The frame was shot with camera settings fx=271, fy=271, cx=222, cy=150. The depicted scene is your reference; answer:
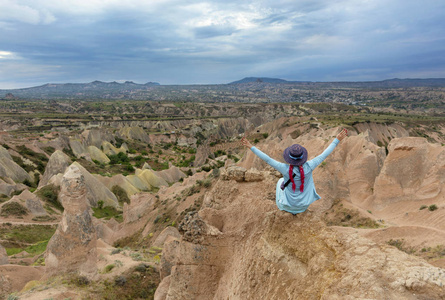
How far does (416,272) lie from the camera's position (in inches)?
136

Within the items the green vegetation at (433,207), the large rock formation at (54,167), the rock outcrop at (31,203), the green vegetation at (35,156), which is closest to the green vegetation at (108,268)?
the rock outcrop at (31,203)

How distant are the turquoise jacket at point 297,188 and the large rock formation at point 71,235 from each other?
9.82m

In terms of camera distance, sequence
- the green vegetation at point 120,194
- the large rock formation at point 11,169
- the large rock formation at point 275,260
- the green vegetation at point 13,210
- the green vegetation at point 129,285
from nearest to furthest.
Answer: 1. the large rock formation at point 275,260
2. the green vegetation at point 129,285
3. the green vegetation at point 13,210
4. the large rock formation at point 11,169
5. the green vegetation at point 120,194

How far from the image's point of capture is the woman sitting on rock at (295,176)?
4586 millimetres

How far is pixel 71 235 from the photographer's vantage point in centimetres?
1169

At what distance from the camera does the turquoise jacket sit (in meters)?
4.68

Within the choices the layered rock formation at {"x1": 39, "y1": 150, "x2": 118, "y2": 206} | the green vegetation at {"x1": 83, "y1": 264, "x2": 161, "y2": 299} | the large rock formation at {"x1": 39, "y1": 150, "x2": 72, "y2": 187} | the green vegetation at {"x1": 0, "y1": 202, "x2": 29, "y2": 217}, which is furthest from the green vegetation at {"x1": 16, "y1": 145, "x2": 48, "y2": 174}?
the green vegetation at {"x1": 83, "y1": 264, "x2": 161, "y2": 299}

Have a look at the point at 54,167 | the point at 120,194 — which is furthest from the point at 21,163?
the point at 120,194

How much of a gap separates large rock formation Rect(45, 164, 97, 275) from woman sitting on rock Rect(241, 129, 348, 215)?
32.5ft

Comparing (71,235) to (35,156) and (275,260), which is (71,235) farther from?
(35,156)

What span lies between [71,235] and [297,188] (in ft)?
35.7

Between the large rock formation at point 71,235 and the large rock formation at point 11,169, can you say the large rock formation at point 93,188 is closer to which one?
the large rock formation at point 11,169

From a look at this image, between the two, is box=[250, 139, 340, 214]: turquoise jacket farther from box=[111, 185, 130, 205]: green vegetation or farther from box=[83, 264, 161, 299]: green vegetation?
box=[111, 185, 130, 205]: green vegetation

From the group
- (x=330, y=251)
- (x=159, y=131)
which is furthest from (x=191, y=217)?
(x=159, y=131)
